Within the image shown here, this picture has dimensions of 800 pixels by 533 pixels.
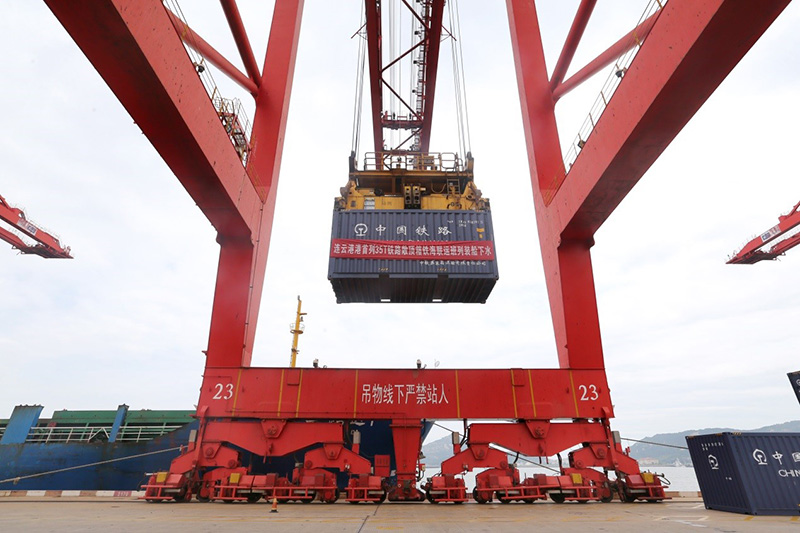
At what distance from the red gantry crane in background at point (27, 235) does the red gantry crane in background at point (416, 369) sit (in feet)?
66.3

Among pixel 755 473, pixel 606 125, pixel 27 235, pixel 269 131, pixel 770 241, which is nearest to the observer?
pixel 755 473

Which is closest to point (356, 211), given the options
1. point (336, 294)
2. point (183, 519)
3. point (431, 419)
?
point (336, 294)

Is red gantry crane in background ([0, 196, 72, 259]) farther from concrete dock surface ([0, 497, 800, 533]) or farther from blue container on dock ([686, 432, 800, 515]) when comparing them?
blue container on dock ([686, 432, 800, 515])

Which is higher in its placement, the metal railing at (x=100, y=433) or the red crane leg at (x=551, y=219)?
the red crane leg at (x=551, y=219)

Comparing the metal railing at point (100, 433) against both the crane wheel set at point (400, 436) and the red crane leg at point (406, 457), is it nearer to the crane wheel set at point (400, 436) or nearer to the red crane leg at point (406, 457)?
the crane wheel set at point (400, 436)

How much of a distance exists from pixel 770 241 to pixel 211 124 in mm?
35583

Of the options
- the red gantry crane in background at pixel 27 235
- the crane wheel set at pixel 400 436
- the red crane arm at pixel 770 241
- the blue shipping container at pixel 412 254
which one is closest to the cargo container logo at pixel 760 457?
the crane wheel set at pixel 400 436

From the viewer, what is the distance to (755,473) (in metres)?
7.59

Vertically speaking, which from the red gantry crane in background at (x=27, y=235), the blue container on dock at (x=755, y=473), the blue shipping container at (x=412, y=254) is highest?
the red gantry crane in background at (x=27, y=235)

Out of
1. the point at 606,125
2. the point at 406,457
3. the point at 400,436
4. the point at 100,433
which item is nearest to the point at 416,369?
the point at 400,436

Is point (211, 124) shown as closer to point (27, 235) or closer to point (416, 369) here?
point (416, 369)

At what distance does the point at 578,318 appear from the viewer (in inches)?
445

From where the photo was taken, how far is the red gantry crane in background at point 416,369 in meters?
6.79

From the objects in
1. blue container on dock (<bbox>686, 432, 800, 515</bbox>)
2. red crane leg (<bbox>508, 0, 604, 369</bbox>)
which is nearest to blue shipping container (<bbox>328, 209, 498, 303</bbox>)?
red crane leg (<bbox>508, 0, 604, 369</bbox>)
